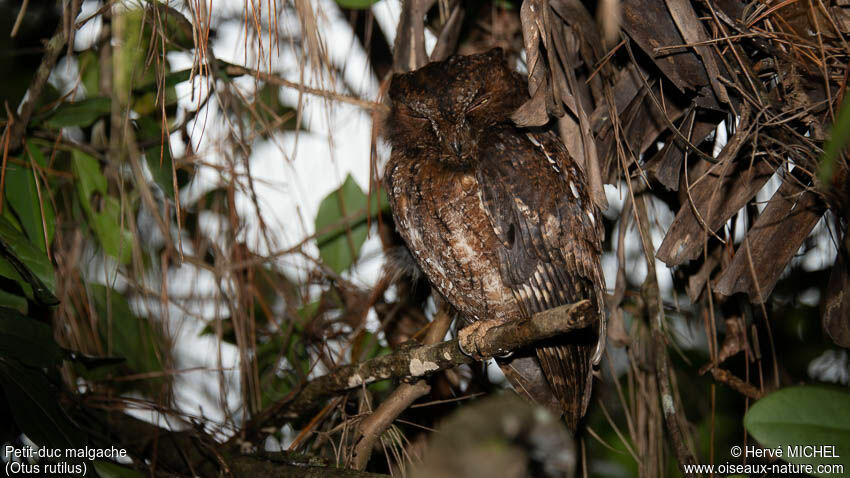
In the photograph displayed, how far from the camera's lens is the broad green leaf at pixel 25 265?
1.49 meters

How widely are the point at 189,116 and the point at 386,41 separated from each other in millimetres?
1024

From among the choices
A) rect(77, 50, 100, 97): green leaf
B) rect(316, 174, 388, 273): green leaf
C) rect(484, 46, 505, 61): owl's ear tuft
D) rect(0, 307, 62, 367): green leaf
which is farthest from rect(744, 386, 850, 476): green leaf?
rect(77, 50, 100, 97): green leaf

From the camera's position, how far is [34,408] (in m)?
1.44

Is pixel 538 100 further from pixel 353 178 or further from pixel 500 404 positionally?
pixel 353 178

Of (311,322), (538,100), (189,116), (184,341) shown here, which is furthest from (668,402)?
(184,341)

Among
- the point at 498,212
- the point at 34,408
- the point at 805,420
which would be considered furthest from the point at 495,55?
the point at 34,408

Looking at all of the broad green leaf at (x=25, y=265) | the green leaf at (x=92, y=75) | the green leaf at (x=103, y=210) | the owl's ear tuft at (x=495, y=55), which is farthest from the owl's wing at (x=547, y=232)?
the green leaf at (x=92, y=75)

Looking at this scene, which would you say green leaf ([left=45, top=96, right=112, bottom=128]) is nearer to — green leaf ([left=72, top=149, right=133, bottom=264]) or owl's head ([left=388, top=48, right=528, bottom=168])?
green leaf ([left=72, top=149, right=133, bottom=264])

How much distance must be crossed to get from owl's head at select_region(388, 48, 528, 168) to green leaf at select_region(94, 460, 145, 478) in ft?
4.52

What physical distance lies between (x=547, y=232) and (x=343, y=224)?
865mm

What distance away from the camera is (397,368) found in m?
1.67

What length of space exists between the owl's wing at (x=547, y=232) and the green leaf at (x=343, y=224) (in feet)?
2.12

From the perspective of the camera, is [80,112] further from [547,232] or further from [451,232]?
[547,232]

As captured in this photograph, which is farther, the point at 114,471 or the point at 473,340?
the point at 114,471
